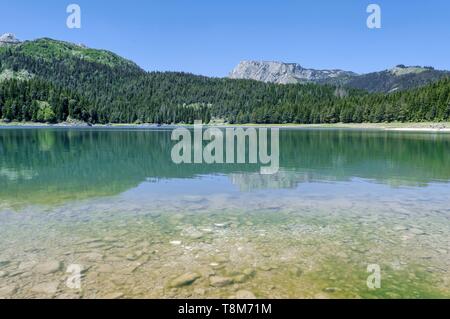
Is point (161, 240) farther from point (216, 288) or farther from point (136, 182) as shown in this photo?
point (136, 182)

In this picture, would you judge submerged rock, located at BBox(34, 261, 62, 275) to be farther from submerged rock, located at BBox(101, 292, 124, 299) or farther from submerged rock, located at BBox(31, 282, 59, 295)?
submerged rock, located at BBox(101, 292, 124, 299)

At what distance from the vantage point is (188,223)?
14094 mm

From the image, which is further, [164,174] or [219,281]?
[164,174]

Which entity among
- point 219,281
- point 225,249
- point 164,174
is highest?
point 164,174

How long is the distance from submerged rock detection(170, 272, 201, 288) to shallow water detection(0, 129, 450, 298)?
0.24ft

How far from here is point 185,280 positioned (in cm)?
896

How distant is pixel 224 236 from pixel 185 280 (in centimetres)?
366

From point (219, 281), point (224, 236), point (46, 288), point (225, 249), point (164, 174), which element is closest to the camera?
point (46, 288)

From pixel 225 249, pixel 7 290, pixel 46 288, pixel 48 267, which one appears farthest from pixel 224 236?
pixel 7 290

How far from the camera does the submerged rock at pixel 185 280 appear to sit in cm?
873

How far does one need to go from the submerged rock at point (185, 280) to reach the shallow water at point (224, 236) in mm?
73

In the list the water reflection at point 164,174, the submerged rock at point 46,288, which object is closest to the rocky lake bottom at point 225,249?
the submerged rock at point 46,288

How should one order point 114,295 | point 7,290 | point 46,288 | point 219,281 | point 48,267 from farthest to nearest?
1. point 48,267
2. point 219,281
3. point 46,288
4. point 7,290
5. point 114,295

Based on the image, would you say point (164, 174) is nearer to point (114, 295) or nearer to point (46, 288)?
point (46, 288)
